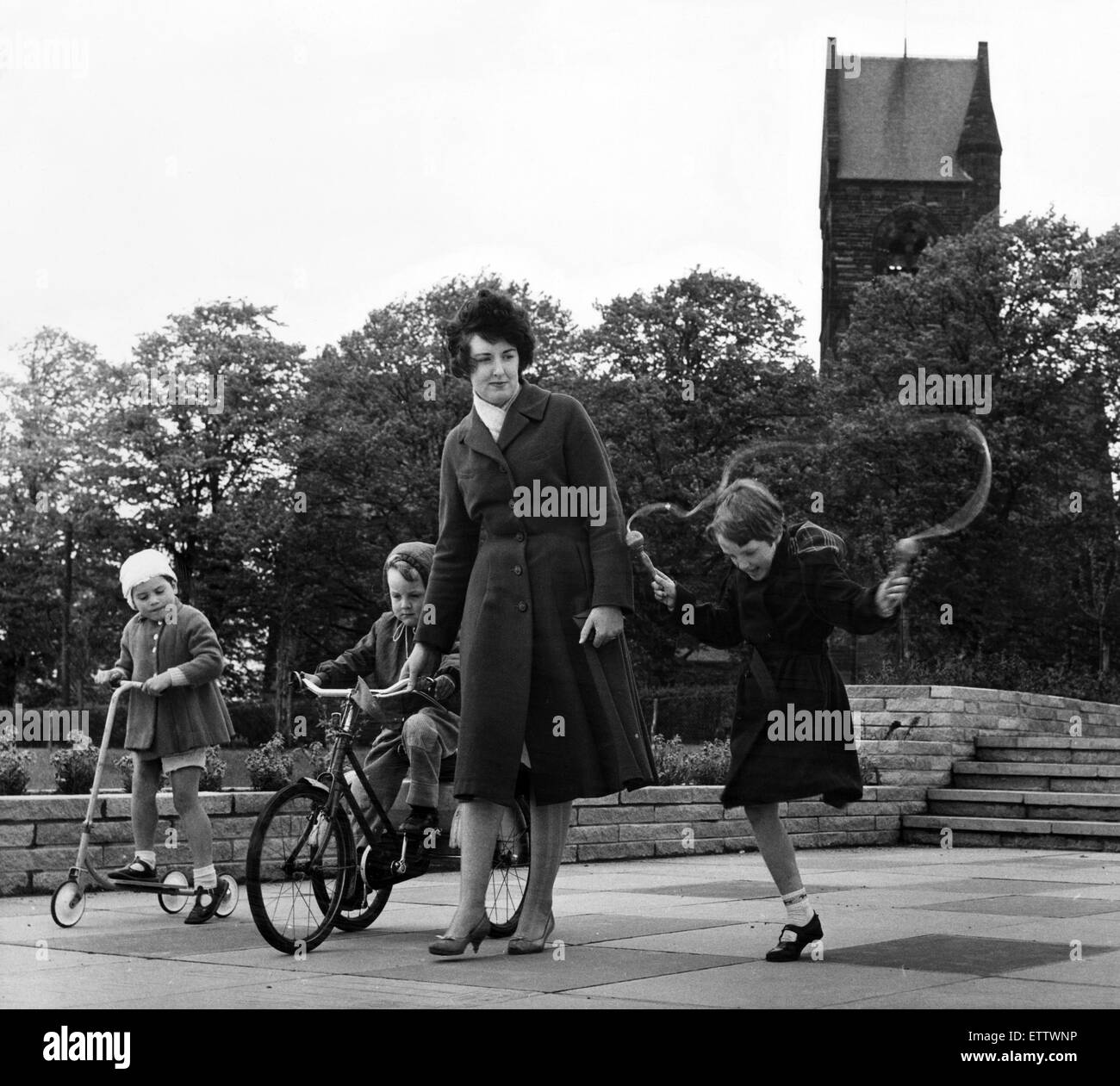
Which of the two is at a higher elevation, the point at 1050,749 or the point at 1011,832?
the point at 1050,749

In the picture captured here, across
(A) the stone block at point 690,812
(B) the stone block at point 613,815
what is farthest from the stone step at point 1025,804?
(B) the stone block at point 613,815

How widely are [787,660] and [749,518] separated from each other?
53 centimetres

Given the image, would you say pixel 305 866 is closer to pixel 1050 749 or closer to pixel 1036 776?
pixel 1036 776

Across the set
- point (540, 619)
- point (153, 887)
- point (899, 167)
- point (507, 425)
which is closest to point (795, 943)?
point (540, 619)

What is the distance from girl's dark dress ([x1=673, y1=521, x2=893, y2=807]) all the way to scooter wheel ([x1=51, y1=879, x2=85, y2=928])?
9.68 ft

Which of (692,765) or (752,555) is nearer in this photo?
(752,555)

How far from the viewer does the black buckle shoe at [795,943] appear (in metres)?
5.76

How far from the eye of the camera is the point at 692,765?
45.5 feet

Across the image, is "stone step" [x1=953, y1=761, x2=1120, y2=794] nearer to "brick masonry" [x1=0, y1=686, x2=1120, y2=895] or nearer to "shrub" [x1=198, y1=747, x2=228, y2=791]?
"brick masonry" [x1=0, y1=686, x2=1120, y2=895]

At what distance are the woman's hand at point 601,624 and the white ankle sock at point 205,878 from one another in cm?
238

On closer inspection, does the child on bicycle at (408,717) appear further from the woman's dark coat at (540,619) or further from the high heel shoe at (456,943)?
the high heel shoe at (456,943)

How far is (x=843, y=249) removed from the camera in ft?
210
